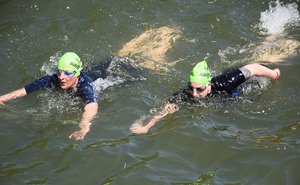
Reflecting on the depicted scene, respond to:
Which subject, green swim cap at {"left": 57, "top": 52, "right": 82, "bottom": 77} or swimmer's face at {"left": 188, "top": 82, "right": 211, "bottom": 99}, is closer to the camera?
swimmer's face at {"left": 188, "top": 82, "right": 211, "bottom": 99}

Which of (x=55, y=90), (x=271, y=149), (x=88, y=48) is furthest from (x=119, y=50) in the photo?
(x=271, y=149)

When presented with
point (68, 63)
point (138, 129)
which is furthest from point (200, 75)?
point (68, 63)

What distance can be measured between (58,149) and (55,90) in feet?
6.75

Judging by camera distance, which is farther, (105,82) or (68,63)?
(105,82)

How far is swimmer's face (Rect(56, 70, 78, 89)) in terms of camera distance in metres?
8.65

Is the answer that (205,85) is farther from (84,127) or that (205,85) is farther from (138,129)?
(84,127)

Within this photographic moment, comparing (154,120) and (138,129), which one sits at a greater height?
(154,120)

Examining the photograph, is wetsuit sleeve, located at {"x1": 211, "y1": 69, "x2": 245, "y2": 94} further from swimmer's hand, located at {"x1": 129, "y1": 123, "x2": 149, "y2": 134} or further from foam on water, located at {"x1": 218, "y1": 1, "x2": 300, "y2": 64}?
foam on water, located at {"x1": 218, "y1": 1, "x2": 300, "y2": 64}

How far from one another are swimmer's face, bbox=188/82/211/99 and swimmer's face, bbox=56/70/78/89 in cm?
247

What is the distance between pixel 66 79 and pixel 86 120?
98 centimetres

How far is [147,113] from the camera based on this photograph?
29.2 ft

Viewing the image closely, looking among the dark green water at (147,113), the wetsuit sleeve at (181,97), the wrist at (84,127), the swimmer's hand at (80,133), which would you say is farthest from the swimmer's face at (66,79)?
the wetsuit sleeve at (181,97)

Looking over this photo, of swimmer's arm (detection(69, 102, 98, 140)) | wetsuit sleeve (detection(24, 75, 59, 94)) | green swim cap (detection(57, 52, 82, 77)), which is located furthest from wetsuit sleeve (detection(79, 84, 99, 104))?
wetsuit sleeve (detection(24, 75, 59, 94))

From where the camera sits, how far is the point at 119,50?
11.5m
